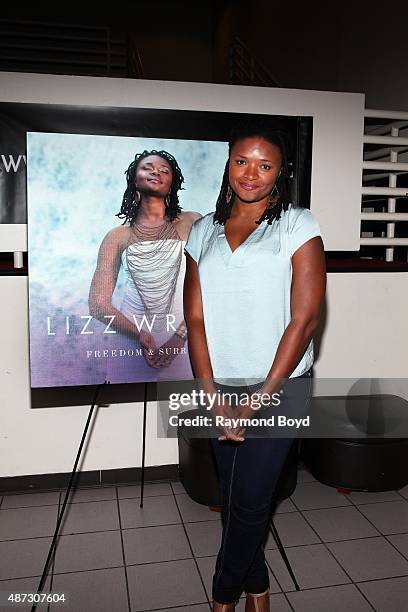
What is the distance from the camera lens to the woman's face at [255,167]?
181 cm

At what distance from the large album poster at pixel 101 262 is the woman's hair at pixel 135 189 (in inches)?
0.6

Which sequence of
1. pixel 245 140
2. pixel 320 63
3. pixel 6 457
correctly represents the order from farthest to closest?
pixel 320 63, pixel 6 457, pixel 245 140

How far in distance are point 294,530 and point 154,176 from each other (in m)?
1.67

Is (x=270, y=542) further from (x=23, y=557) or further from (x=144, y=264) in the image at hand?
(x=144, y=264)

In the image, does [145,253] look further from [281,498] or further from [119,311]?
[281,498]

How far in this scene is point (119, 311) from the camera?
233cm

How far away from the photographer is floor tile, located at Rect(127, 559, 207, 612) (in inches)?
82.7

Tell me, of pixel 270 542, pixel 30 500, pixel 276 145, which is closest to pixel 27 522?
pixel 30 500

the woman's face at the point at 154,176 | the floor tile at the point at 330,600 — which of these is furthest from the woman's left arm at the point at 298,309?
the floor tile at the point at 330,600

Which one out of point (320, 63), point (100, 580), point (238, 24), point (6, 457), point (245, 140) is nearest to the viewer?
point (245, 140)

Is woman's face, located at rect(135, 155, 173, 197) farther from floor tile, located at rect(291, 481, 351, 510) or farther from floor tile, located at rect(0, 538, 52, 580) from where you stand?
floor tile, located at rect(291, 481, 351, 510)

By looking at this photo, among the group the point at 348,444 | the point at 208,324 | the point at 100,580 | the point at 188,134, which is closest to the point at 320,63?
the point at 188,134

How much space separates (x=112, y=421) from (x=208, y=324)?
4.45 ft

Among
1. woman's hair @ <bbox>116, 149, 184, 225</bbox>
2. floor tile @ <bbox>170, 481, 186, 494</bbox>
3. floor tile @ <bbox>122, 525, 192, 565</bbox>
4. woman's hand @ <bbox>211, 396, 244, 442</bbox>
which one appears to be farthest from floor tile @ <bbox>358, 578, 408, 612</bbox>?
woman's hair @ <bbox>116, 149, 184, 225</bbox>
